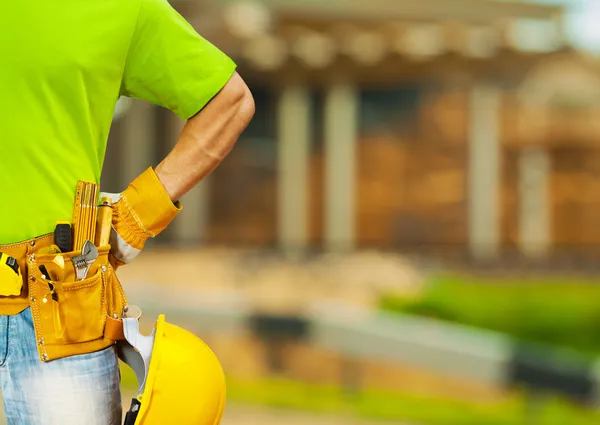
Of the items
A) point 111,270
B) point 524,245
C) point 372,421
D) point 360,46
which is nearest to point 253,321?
point 372,421

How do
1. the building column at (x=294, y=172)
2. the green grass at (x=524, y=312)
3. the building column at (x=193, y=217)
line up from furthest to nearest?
the building column at (x=193, y=217), the building column at (x=294, y=172), the green grass at (x=524, y=312)

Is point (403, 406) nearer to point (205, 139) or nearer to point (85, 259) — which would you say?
point (205, 139)

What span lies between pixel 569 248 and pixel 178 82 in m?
17.9

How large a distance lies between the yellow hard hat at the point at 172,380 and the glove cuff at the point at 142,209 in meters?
0.19

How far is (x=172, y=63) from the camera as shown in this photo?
2.41 meters

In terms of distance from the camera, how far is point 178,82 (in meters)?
2.42

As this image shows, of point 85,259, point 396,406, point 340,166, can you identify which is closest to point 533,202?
point 340,166

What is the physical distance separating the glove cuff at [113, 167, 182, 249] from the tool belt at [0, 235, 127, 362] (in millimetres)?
111

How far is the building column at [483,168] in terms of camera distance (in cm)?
1916

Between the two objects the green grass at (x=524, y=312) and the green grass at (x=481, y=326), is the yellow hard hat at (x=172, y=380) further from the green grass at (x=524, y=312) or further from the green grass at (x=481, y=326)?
the green grass at (x=524, y=312)

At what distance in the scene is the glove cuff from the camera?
2.37m

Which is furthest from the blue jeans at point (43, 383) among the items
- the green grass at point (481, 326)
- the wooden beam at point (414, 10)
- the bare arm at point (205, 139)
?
the wooden beam at point (414, 10)

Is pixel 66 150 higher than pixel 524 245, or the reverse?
pixel 66 150

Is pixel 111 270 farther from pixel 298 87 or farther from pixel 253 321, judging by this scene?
pixel 298 87
